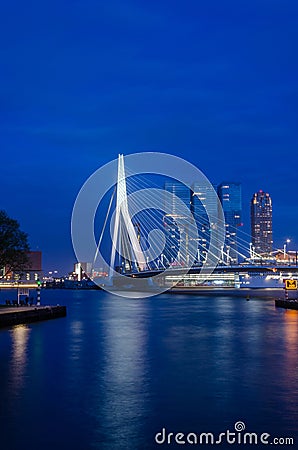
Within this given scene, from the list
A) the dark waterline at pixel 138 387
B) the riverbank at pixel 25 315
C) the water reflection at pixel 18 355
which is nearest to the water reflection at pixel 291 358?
the dark waterline at pixel 138 387

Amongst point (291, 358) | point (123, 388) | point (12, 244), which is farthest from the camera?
Result: point (12, 244)

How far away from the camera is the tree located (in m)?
38.2

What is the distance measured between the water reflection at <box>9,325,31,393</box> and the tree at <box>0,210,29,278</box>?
11.0 metres

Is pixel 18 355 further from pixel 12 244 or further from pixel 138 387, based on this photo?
pixel 12 244

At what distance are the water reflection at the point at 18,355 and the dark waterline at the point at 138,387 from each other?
3 cm

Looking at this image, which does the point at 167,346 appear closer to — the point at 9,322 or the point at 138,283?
the point at 9,322

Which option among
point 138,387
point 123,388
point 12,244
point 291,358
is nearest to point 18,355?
point 123,388

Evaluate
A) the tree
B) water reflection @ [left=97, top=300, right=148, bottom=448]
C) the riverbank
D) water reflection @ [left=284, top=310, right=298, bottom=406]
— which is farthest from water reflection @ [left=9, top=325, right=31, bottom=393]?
the tree

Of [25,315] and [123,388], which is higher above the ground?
[25,315]

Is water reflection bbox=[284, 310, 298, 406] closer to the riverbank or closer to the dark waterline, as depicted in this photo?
the dark waterline

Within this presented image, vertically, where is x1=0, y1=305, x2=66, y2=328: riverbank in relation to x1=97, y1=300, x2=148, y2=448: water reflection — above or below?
above

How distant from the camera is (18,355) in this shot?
58.8 ft

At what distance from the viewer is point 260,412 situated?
1046 centimetres

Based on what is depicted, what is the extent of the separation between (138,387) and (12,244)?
2723 cm
